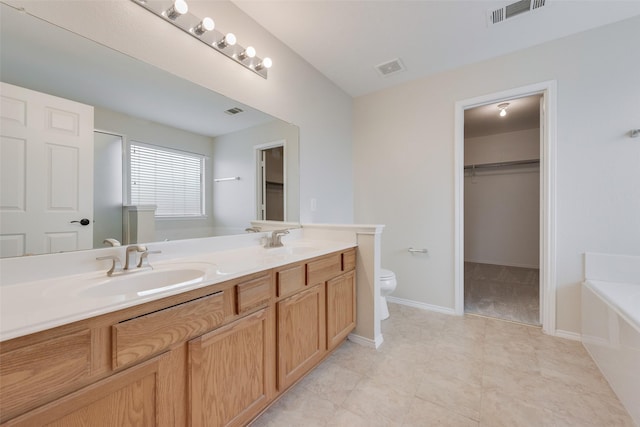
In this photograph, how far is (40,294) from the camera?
2.74 ft

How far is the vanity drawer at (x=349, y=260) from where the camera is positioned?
183cm

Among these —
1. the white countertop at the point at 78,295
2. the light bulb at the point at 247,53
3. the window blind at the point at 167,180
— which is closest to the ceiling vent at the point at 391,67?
the light bulb at the point at 247,53

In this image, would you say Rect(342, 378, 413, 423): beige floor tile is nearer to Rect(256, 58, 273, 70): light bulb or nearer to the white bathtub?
the white bathtub

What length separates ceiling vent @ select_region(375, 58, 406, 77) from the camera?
2401 millimetres

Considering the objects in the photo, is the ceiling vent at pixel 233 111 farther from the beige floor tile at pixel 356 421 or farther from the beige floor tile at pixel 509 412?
the beige floor tile at pixel 509 412

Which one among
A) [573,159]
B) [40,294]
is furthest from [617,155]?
[40,294]

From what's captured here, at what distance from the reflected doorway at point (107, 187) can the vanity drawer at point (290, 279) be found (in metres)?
0.80

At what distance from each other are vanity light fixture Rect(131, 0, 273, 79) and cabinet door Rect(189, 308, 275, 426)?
1629 millimetres

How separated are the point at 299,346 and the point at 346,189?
1.96 metres

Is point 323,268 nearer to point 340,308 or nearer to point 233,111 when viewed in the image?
point 340,308

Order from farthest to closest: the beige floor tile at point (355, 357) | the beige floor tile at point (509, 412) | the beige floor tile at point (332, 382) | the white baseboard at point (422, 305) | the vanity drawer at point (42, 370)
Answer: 1. the white baseboard at point (422, 305)
2. the beige floor tile at point (355, 357)
3. the beige floor tile at point (332, 382)
4. the beige floor tile at point (509, 412)
5. the vanity drawer at point (42, 370)

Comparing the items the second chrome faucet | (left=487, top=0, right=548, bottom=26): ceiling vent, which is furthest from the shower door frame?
the second chrome faucet

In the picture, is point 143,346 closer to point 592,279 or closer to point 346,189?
point 346,189

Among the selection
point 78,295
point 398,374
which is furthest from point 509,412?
point 78,295
